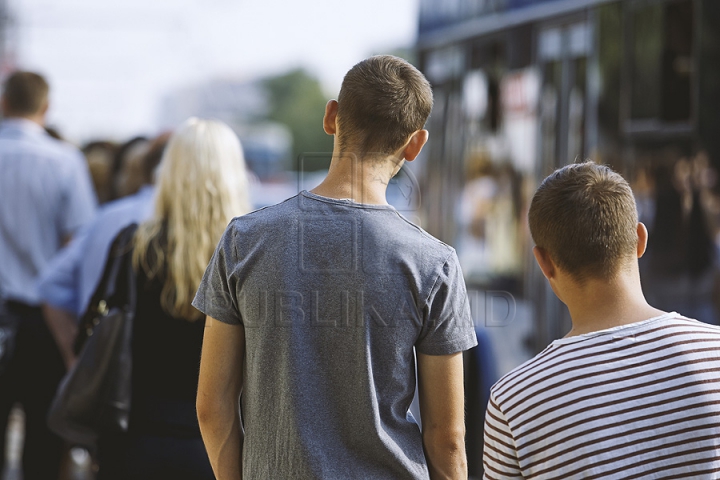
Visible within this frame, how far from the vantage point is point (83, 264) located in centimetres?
374

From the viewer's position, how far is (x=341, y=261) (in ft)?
6.56

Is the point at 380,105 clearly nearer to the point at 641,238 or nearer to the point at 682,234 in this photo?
the point at 641,238

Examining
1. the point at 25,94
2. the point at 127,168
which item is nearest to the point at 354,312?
the point at 127,168

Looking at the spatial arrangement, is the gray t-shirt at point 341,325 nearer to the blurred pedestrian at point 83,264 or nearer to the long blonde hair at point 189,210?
the long blonde hair at point 189,210

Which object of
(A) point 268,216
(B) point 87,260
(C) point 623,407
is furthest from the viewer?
(B) point 87,260

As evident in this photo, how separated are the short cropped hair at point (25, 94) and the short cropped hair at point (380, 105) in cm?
344

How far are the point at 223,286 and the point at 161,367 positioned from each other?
1026 millimetres

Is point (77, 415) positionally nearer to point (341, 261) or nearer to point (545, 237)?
point (341, 261)

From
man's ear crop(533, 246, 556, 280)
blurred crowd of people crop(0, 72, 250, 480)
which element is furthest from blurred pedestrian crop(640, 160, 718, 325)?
man's ear crop(533, 246, 556, 280)

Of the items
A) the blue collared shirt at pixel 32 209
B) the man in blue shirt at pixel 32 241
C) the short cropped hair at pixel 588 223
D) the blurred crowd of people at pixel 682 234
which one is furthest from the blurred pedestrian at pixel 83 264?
the blurred crowd of people at pixel 682 234

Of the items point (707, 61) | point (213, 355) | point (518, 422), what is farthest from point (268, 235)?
point (707, 61)

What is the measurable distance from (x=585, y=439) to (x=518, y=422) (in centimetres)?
14

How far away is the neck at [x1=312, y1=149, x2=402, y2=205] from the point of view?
2057 millimetres

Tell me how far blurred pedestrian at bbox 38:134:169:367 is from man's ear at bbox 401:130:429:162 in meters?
1.72
